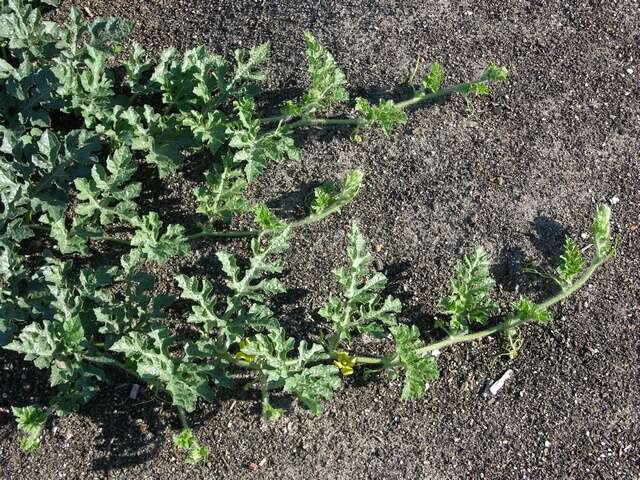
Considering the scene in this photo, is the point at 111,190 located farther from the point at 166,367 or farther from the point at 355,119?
the point at 355,119

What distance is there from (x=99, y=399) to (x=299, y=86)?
2.14 metres

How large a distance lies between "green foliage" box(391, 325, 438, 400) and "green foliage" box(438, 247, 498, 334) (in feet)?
0.78

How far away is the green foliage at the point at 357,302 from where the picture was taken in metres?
4.30

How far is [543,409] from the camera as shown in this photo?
14.6 feet

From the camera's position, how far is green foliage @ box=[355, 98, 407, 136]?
15.3 feet

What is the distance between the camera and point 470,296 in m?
4.38

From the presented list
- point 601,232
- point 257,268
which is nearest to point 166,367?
point 257,268

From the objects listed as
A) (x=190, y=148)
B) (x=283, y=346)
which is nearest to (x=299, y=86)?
(x=190, y=148)

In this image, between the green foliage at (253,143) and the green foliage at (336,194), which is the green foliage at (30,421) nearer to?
the green foliage at (253,143)

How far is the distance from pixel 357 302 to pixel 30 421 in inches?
68.3

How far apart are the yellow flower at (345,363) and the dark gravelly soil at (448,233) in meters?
0.14

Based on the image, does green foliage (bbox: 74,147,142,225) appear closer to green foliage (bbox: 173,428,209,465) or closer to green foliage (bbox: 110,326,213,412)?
green foliage (bbox: 110,326,213,412)

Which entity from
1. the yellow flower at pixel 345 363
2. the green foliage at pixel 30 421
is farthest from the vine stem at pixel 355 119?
the green foliage at pixel 30 421

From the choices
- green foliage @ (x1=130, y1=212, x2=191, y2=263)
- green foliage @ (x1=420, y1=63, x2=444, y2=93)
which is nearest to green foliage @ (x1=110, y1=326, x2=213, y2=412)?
green foliage @ (x1=130, y1=212, x2=191, y2=263)
